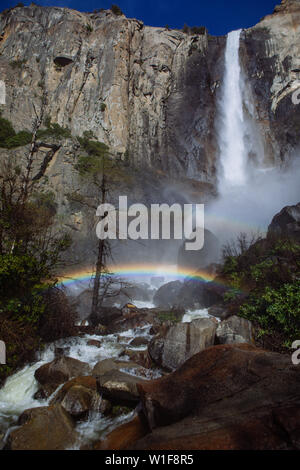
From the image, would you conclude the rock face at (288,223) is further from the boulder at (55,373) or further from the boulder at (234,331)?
the boulder at (55,373)

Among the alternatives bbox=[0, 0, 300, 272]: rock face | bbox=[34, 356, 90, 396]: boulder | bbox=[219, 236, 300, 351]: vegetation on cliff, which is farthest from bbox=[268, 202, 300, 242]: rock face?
bbox=[0, 0, 300, 272]: rock face

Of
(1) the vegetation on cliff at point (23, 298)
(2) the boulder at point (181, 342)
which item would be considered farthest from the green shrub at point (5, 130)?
(2) the boulder at point (181, 342)

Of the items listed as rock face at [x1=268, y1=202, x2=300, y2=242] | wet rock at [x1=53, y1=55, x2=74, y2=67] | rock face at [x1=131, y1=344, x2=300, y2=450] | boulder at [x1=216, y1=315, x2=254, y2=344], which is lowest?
boulder at [x1=216, y1=315, x2=254, y2=344]

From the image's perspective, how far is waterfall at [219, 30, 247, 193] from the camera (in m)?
43.0

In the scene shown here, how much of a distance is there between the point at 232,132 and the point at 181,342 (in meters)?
45.3

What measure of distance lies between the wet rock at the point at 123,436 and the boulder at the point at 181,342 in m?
2.39

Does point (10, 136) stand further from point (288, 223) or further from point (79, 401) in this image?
point (79, 401)

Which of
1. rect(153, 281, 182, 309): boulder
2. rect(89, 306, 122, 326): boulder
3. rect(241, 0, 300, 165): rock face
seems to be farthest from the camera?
rect(241, 0, 300, 165): rock face

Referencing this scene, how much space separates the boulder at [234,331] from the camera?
22.2 ft

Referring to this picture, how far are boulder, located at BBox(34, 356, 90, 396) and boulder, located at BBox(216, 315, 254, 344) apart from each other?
3.85m

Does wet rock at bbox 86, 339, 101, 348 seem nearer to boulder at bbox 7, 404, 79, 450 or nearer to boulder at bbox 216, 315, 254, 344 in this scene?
boulder at bbox 7, 404, 79, 450

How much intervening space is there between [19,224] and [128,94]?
4483 centimetres

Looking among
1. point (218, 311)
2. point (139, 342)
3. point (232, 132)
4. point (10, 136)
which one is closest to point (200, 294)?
point (218, 311)

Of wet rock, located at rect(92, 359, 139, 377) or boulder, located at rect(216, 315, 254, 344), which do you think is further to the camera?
boulder, located at rect(216, 315, 254, 344)
